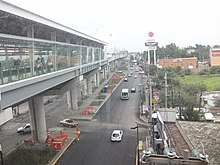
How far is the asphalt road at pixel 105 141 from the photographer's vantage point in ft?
30.1

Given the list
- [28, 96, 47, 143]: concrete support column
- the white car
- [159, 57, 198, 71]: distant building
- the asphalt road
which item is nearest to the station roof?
[28, 96, 47, 143]: concrete support column

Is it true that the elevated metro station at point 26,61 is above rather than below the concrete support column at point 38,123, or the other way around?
above

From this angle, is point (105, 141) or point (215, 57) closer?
point (105, 141)

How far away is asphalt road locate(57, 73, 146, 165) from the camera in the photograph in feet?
30.1

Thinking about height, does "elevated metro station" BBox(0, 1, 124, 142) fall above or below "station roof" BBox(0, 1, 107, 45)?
below

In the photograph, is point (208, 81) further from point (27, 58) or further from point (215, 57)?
point (27, 58)

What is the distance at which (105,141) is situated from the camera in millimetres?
11320

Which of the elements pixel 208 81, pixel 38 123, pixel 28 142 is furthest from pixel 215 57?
pixel 28 142

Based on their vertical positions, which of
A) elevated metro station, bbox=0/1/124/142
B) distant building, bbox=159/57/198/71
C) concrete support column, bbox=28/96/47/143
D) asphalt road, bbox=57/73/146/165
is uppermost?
distant building, bbox=159/57/198/71

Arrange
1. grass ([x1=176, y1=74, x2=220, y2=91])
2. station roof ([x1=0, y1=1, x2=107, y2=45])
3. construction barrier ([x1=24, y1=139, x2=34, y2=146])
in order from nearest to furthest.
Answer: station roof ([x1=0, y1=1, x2=107, y2=45]) → construction barrier ([x1=24, y1=139, x2=34, y2=146]) → grass ([x1=176, y1=74, x2=220, y2=91])

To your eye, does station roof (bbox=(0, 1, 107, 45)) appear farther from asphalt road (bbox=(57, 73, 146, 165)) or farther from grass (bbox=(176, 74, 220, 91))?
grass (bbox=(176, 74, 220, 91))

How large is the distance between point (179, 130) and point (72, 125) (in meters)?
6.20

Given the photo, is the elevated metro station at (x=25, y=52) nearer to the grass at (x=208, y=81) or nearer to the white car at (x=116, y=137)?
the white car at (x=116, y=137)

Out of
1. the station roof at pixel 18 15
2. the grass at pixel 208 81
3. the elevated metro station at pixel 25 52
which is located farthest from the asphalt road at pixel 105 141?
the grass at pixel 208 81
